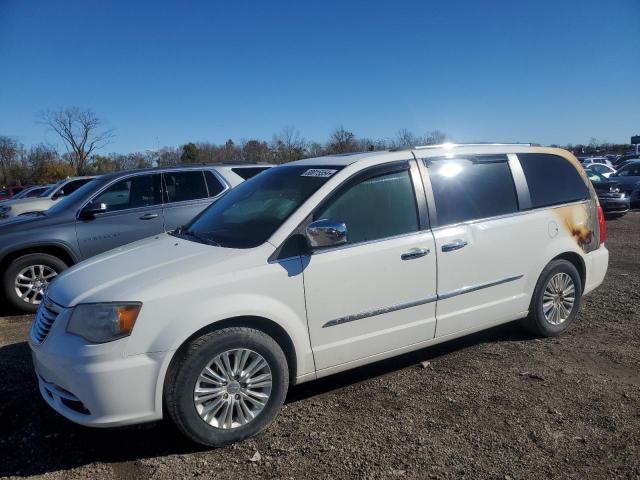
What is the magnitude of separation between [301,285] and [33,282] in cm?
458

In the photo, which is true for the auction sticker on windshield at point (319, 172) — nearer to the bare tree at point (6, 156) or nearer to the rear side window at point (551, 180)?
the rear side window at point (551, 180)

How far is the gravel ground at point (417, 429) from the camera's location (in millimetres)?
2809

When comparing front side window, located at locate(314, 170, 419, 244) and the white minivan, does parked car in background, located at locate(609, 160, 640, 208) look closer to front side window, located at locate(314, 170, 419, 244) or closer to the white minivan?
the white minivan

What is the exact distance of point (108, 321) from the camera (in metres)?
2.78

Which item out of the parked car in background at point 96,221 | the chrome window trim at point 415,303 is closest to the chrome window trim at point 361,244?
the chrome window trim at point 415,303

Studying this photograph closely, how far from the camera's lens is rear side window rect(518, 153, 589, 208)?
4.49 m

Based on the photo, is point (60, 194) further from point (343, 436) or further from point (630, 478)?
point (630, 478)

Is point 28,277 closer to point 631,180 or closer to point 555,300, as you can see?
point 555,300

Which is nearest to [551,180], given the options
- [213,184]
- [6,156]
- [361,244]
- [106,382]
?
[361,244]

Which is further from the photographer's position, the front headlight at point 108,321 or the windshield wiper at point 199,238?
the windshield wiper at point 199,238

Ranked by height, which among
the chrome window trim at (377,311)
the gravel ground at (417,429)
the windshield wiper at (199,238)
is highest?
the windshield wiper at (199,238)

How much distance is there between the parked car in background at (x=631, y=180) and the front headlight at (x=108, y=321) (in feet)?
58.2

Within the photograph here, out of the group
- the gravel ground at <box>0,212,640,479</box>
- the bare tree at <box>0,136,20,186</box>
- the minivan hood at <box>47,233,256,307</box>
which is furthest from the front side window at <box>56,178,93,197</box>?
the bare tree at <box>0,136,20,186</box>

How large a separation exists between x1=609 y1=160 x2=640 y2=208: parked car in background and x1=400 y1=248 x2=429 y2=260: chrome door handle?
15.9m
